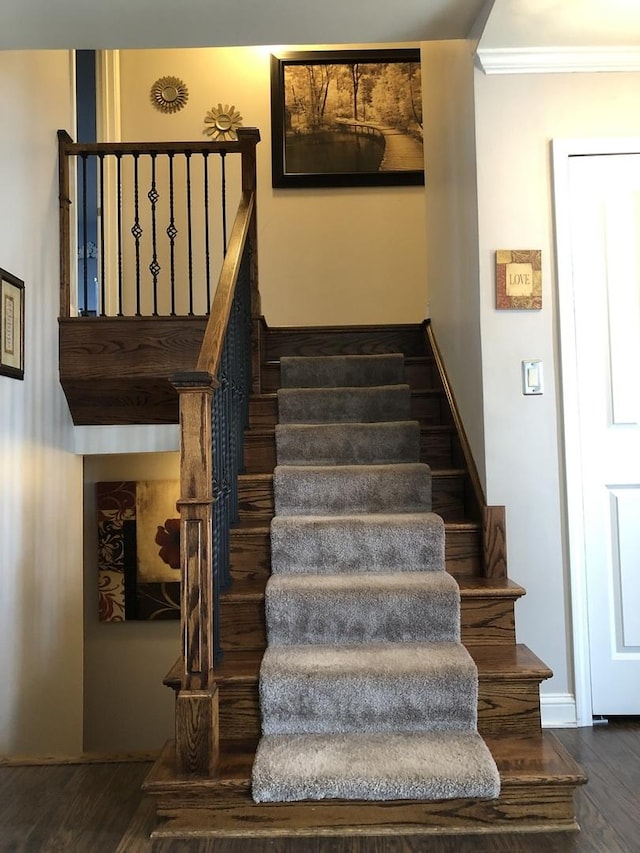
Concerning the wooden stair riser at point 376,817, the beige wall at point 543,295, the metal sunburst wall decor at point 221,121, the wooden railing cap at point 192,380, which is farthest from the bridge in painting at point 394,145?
the wooden stair riser at point 376,817

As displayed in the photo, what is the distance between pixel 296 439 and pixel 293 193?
242cm

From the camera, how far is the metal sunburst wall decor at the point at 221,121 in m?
4.66

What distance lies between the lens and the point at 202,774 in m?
1.71

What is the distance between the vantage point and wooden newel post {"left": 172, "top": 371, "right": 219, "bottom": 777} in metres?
1.75

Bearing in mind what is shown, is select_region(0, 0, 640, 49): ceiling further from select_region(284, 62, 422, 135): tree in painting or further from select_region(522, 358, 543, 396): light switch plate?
select_region(284, 62, 422, 135): tree in painting

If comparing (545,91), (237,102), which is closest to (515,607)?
(545,91)

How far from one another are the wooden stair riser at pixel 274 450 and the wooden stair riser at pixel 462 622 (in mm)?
830

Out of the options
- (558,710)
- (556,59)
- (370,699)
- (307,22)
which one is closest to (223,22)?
(307,22)

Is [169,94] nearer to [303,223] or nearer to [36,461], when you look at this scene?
[303,223]

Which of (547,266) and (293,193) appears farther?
(293,193)

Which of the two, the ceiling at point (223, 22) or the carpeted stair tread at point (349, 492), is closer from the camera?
the ceiling at point (223, 22)

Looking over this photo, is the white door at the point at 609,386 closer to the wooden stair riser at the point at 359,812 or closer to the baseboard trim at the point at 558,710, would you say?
the baseboard trim at the point at 558,710

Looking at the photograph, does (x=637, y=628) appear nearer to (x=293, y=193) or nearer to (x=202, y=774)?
(x=202, y=774)

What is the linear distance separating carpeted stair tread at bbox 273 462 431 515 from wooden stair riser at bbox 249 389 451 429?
1.93 ft
